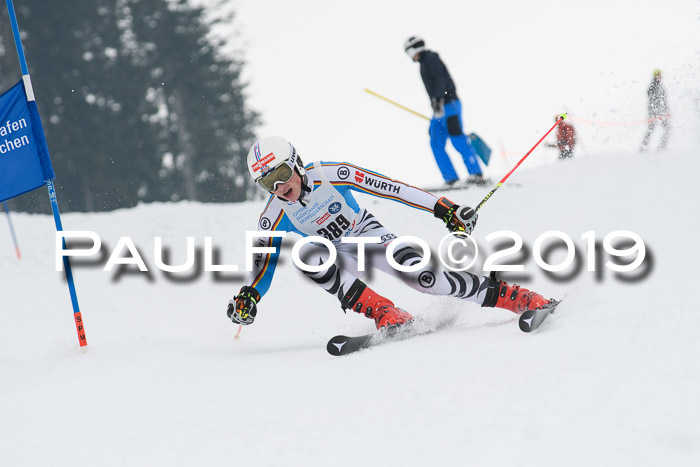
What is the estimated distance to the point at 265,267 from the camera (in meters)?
4.50

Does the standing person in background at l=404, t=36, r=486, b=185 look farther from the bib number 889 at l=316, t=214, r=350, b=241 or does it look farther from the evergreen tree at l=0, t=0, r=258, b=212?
the evergreen tree at l=0, t=0, r=258, b=212

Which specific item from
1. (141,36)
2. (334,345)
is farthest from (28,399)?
(141,36)

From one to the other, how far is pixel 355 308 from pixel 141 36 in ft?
72.0

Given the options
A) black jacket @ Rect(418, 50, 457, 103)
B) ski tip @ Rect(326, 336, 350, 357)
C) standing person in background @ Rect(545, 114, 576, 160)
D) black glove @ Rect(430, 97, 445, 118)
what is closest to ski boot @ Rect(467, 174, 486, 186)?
black glove @ Rect(430, 97, 445, 118)

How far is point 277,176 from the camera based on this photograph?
4.08 meters

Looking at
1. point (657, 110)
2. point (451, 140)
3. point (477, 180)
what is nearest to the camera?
point (451, 140)

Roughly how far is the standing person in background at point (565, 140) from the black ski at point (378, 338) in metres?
8.14

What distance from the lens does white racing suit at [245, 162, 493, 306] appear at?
4289mm

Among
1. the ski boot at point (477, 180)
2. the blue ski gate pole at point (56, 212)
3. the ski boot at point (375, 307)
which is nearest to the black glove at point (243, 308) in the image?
the ski boot at point (375, 307)

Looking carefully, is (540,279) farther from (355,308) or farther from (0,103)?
(0,103)

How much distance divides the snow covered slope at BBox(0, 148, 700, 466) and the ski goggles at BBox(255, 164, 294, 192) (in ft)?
3.65

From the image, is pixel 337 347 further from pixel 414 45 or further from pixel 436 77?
pixel 414 45

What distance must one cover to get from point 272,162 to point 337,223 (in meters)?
0.66

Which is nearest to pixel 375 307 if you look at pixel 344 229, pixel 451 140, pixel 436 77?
pixel 344 229
